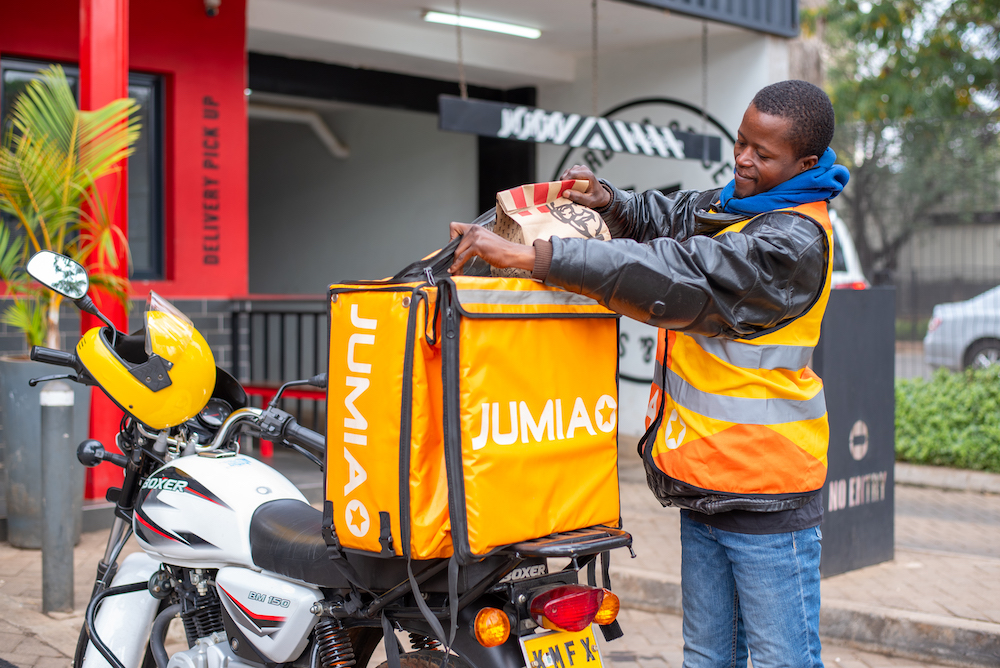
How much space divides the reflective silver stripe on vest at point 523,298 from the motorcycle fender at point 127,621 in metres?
1.55

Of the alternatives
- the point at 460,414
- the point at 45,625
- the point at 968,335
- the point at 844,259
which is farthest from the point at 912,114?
the point at 460,414

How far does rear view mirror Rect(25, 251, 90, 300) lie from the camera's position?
2.54 meters

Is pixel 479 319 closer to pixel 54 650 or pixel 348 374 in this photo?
pixel 348 374

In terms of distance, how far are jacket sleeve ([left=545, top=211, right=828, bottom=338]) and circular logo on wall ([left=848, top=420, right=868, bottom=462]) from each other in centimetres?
302

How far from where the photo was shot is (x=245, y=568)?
2.43 m

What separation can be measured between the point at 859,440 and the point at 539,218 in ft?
11.2

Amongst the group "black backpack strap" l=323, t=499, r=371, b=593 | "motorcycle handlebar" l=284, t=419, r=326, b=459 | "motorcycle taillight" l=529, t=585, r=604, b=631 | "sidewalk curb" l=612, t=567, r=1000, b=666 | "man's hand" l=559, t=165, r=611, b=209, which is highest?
"man's hand" l=559, t=165, r=611, b=209

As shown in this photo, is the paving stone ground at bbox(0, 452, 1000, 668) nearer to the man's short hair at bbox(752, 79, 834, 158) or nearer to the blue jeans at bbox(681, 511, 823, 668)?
the blue jeans at bbox(681, 511, 823, 668)

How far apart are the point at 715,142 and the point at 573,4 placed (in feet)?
Result: 5.59

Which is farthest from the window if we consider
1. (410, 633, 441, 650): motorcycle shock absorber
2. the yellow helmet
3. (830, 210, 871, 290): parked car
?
(830, 210, 871, 290): parked car

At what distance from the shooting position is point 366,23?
8.23m

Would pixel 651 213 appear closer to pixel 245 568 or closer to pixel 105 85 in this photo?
pixel 245 568

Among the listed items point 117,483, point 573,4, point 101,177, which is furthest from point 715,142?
point 117,483

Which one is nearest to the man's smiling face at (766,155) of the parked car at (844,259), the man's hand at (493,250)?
the man's hand at (493,250)
